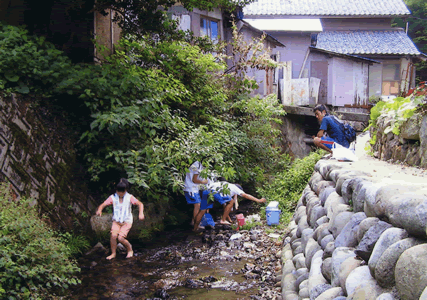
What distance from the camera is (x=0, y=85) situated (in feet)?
22.0

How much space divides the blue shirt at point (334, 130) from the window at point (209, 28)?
8.40 metres

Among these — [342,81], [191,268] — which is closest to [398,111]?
[191,268]

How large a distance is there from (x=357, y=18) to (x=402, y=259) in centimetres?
2312

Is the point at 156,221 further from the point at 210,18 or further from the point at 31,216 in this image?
the point at 210,18

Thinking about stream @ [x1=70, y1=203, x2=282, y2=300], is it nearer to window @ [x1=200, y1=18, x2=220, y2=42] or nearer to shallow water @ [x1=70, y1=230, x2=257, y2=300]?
shallow water @ [x1=70, y1=230, x2=257, y2=300]

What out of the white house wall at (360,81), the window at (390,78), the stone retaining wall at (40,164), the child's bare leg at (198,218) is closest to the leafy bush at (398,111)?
the child's bare leg at (198,218)

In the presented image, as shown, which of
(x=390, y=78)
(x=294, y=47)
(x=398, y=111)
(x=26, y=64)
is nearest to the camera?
(x=398, y=111)

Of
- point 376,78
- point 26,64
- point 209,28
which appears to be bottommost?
point 26,64

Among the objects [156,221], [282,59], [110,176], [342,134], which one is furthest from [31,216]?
[282,59]

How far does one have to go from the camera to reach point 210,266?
634cm

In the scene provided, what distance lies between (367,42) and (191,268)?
19151 mm

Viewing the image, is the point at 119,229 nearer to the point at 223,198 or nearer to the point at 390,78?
the point at 223,198

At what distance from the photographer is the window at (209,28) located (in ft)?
48.1

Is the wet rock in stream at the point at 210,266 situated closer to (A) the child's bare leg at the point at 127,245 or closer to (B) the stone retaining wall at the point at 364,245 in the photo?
(A) the child's bare leg at the point at 127,245
